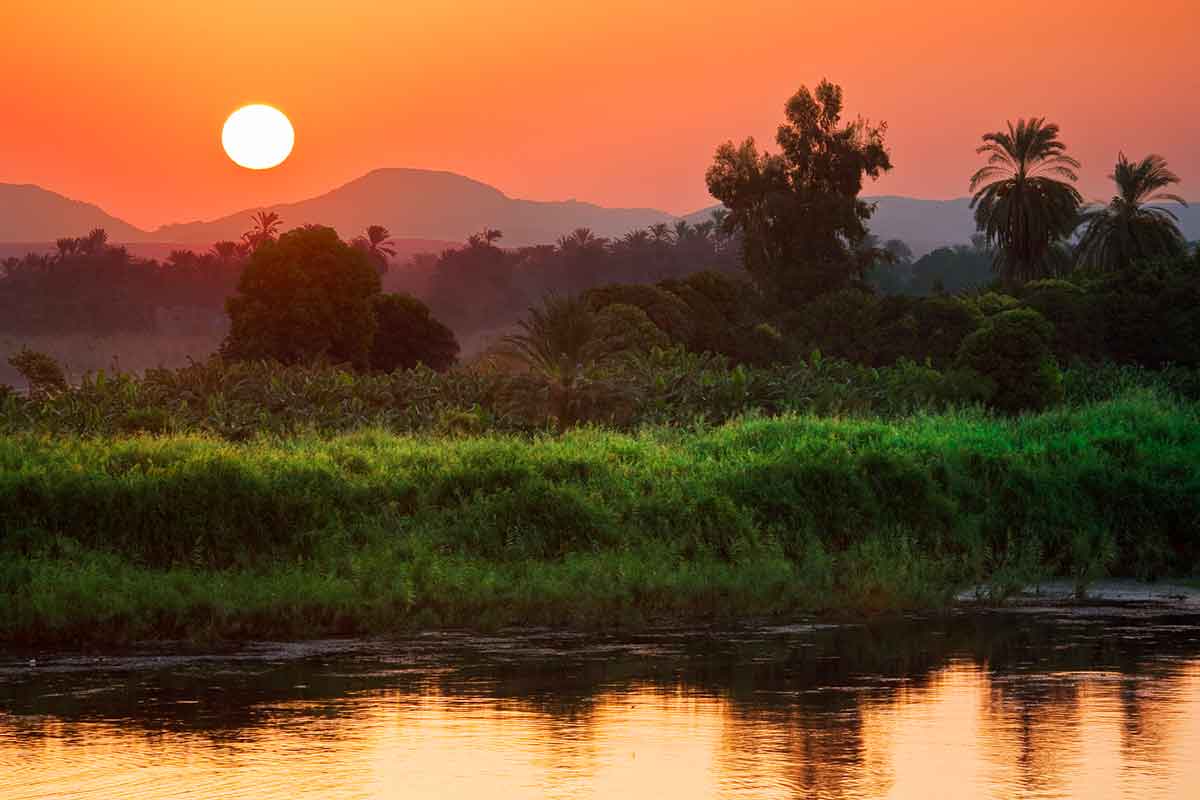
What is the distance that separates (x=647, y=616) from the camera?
19094 millimetres

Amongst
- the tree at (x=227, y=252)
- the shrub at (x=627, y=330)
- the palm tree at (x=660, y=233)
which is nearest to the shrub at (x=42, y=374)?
the shrub at (x=627, y=330)

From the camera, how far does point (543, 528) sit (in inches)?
848

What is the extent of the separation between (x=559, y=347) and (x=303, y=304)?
26.4m

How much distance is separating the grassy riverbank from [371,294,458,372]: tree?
1647 inches

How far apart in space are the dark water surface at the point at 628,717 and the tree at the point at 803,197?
6242 cm

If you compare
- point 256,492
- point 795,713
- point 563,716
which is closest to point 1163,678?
point 795,713

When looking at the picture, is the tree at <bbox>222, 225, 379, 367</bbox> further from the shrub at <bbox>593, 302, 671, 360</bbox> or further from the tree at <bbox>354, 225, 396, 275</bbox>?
the tree at <bbox>354, 225, 396, 275</bbox>

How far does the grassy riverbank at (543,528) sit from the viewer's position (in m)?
18.4

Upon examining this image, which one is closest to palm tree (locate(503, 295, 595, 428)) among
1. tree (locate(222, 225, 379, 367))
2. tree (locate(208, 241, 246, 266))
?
tree (locate(222, 225, 379, 367))

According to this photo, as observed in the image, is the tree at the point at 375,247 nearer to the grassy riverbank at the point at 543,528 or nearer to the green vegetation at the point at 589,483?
the green vegetation at the point at 589,483

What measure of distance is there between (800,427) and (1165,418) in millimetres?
7443

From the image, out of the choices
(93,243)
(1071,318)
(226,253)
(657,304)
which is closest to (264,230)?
(226,253)

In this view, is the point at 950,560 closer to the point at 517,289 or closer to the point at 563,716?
the point at 563,716

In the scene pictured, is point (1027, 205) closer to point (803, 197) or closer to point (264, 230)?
point (803, 197)
